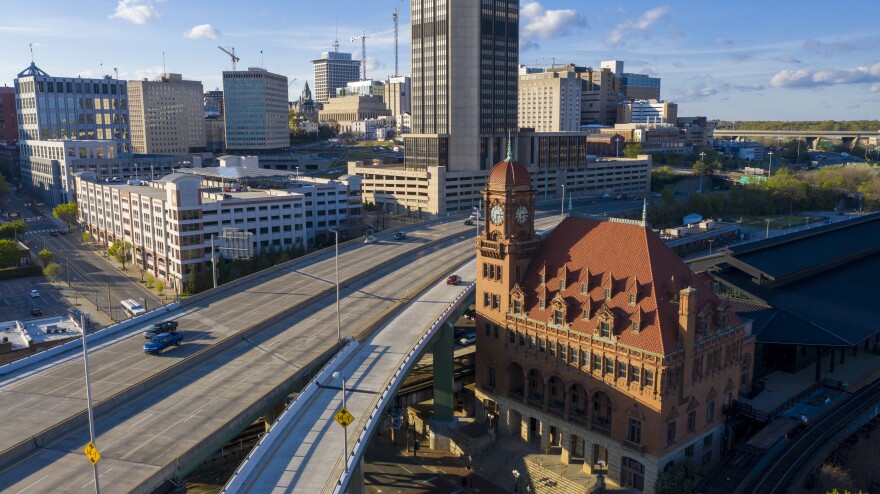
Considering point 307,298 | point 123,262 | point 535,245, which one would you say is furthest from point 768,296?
point 123,262

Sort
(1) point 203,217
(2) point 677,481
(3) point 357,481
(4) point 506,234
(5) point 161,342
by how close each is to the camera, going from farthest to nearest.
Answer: (1) point 203,217
(4) point 506,234
(5) point 161,342
(2) point 677,481
(3) point 357,481

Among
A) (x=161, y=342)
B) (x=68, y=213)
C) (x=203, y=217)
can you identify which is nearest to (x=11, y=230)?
(x=68, y=213)

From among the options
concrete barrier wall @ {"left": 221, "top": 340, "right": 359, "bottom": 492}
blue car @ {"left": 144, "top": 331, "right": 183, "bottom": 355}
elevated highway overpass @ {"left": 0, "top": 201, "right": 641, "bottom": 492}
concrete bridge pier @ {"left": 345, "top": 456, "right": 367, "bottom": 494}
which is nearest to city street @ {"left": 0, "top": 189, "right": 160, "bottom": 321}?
elevated highway overpass @ {"left": 0, "top": 201, "right": 641, "bottom": 492}

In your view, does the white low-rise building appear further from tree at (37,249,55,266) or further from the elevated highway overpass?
the elevated highway overpass

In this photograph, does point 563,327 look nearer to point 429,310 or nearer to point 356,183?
point 429,310

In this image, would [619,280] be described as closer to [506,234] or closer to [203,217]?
[506,234]
